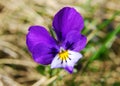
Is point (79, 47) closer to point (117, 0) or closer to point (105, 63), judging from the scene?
point (105, 63)

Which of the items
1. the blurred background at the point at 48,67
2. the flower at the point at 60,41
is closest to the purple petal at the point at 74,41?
the flower at the point at 60,41

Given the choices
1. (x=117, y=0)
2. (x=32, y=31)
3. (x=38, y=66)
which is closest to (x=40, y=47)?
(x=32, y=31)

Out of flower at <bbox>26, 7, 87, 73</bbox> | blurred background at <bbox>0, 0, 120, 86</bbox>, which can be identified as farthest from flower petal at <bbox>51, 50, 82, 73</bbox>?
blurred background at <bbox>0, 0, 120, 86</bbox>

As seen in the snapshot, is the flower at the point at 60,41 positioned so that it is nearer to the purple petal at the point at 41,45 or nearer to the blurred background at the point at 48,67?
the purple petal at the point at 41,45

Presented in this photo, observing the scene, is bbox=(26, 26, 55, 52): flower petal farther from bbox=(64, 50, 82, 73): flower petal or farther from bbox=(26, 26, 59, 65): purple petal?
bbox=(64, 50, 82, 73): flower petal

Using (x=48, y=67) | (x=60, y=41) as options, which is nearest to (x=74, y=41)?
(x=60, y=41)

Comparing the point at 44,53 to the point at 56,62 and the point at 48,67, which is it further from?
the point at 48,67
